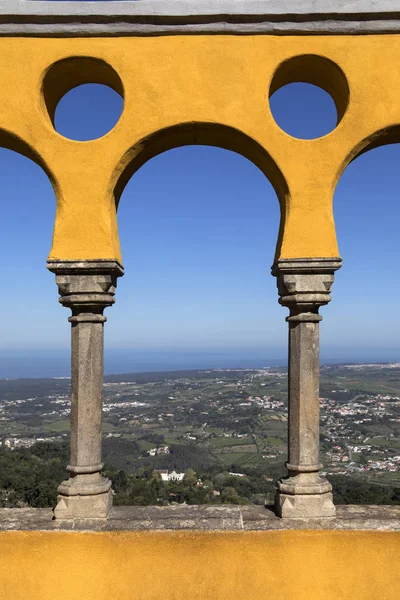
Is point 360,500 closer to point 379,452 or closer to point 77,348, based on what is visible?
point 77,348

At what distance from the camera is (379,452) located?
28.8 metres

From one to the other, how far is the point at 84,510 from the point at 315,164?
3220 mm

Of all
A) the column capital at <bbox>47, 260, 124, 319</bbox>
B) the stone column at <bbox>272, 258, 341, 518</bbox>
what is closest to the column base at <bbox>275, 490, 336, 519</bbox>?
the stone column at <bbox>272, 258, 341, 518</bbox>

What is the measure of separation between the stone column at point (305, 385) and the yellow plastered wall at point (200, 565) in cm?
25

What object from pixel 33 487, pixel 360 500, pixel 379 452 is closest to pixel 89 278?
pixel 360 500

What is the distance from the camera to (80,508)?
3754 millimetres

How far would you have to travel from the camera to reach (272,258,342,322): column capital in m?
3.79

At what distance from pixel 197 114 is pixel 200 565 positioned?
137 inches

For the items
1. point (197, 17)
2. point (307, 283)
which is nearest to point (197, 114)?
point (197, 17)

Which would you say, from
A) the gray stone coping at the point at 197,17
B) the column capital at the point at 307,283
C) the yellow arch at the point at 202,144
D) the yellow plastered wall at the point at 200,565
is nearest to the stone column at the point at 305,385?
the column capital at the point at 307,283

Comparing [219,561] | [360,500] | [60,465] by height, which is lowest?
[60,465]

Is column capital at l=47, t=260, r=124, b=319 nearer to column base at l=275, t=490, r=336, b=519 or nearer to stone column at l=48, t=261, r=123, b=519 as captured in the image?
stone column at l=48, t=261, r=123, b=519

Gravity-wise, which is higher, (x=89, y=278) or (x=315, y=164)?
(x=315, y=164)

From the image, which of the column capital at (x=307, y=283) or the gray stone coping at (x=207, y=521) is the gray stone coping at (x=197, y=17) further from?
the gray stone coping at (x=207, y=521)
